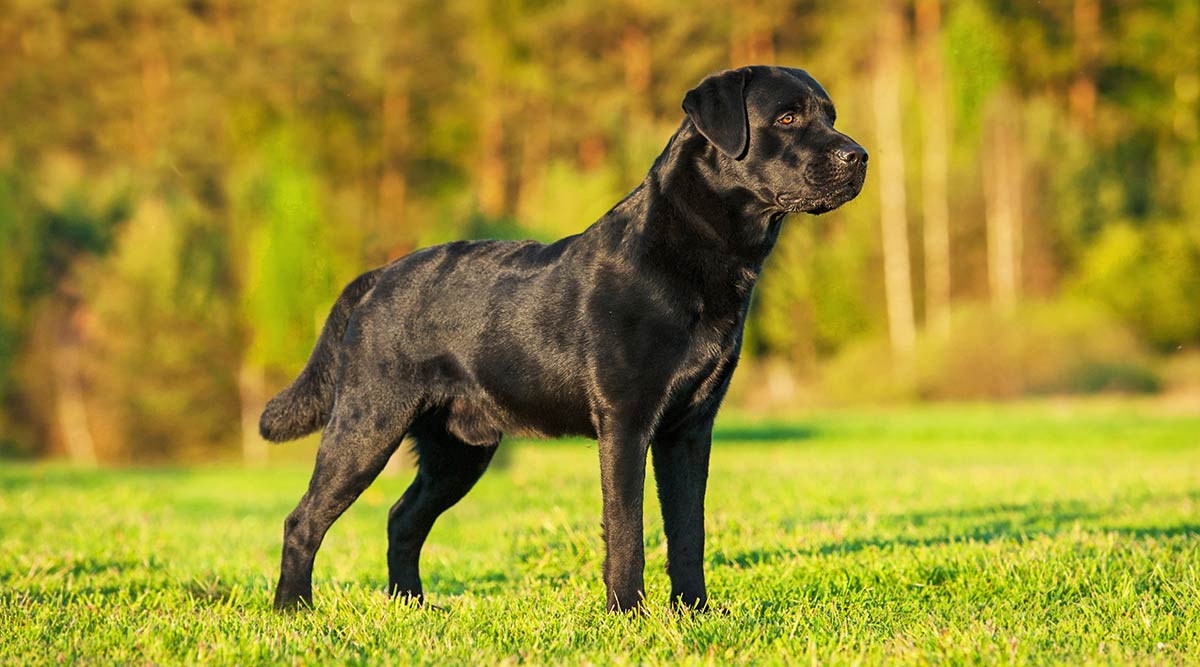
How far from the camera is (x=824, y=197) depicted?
5.00 meters

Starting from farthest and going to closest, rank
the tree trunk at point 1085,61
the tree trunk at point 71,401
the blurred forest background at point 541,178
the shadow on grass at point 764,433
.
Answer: the tree trunk at point 1085,61 → the tree trunk at point 71,401 → the blurred forest background at point 541,178 → the shadow on grass at point 764,433

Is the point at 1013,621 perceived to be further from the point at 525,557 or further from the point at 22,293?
the point at 22,293

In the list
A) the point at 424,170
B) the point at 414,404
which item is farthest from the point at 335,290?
the point at 414,404

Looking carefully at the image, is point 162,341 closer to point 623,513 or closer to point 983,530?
point 983,530

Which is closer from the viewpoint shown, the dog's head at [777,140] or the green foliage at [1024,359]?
the dog's head at [777,140]

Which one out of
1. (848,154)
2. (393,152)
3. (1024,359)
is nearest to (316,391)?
(848,154)

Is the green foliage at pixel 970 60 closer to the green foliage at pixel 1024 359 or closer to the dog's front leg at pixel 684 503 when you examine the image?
the green foliage at pixel 1024 359

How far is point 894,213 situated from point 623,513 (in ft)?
106

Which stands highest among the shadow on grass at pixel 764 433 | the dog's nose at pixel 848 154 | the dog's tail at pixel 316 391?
the dog's nose at pixel 848 154

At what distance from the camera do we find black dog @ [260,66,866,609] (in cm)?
492

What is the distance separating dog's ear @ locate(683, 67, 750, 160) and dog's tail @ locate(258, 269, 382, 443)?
1729mm

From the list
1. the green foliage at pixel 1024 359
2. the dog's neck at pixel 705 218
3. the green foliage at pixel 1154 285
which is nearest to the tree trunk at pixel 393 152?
the green foliage at pixel 1024 359

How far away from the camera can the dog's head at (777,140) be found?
4992 millimetres

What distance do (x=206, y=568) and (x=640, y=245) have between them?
3.61 meters
